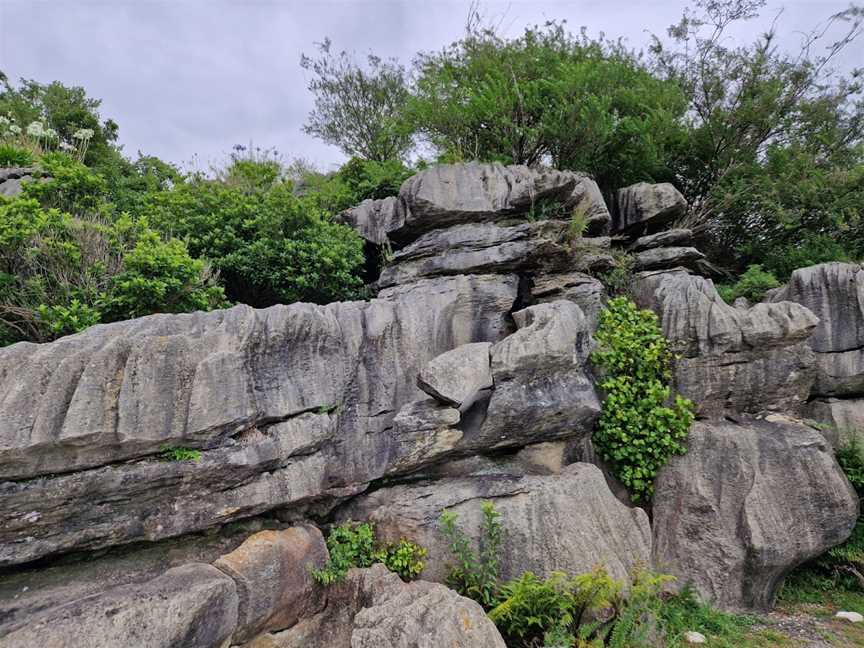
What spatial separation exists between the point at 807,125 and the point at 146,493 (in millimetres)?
16294

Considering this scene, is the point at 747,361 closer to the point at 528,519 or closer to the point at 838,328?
the point at 838,328

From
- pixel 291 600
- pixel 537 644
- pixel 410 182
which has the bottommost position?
pixel 537 644

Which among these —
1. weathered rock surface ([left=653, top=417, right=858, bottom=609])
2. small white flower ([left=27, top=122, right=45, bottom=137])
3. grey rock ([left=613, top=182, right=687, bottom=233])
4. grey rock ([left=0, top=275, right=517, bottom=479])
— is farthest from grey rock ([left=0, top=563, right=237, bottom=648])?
grey rock ([left=613, top=182, right=687, bottom=233])

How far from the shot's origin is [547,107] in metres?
9.82

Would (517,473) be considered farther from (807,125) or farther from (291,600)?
(807,125)

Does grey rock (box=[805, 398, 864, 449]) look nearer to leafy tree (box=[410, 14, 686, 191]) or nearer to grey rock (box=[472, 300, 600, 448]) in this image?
grey rock (box=[472, 300, 600, 448])

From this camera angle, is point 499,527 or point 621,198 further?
point 621,198

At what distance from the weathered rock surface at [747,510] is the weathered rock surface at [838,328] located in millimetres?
1555

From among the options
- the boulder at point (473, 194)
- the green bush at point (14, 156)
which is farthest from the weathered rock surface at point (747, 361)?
the green bush at point (14, 156)

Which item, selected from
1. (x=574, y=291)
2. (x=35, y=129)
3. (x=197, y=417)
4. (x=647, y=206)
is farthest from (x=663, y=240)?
(x=35, y=129)

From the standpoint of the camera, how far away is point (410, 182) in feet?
28.6

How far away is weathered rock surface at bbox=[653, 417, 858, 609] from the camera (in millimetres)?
6078

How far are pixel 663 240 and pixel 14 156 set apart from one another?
1340 cm

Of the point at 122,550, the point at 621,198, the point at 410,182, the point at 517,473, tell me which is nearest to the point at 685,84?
the point at 621,198
